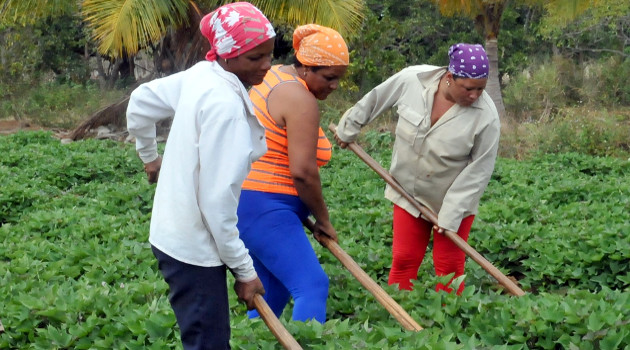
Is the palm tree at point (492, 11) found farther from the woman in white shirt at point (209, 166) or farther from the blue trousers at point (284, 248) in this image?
the woman in white shirt at point (209, 166)

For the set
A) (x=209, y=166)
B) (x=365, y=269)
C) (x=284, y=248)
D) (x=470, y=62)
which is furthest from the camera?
(x=365, y=269)

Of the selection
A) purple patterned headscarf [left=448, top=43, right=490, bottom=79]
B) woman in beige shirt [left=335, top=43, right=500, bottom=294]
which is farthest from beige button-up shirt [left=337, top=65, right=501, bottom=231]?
purple patterned headscarf [left=448, top=43, right=490, bottom=79]

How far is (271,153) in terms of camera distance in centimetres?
378

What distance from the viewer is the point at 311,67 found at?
150 inches

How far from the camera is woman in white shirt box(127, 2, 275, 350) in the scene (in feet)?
8.92

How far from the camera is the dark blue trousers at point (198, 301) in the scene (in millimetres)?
2895

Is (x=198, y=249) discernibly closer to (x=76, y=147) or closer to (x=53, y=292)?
(x=53, y=292)

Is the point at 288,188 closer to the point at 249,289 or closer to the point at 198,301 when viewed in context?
the point at 249,289

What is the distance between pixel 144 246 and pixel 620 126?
34.1ft

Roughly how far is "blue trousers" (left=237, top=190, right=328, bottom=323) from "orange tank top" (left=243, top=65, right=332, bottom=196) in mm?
43

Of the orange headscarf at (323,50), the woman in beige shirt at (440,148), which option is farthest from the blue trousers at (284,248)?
→ the woman in beige shirt at (440,148)

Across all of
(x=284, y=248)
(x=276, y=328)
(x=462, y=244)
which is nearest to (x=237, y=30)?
(x=276, y=328)

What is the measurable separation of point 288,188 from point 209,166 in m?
1.15

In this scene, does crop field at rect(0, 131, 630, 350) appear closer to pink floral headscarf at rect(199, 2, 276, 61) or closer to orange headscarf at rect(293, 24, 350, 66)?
orange headscarf at rect(293, 24, 350, 66)
